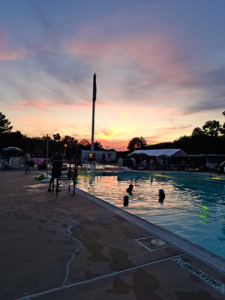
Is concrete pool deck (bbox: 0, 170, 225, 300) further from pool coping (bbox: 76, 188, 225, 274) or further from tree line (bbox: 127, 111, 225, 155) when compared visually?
tree line (bbox: 127, 111, 225, 155)

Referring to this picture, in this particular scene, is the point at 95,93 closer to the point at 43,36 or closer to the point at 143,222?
the point at 43,36


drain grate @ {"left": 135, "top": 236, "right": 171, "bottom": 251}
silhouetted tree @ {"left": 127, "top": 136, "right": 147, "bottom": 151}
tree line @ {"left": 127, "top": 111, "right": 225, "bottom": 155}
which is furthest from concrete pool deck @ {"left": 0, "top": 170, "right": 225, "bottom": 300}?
silhouetted tree @ {"left": 127, "top": 136, "right": 147, "bottom": 151}

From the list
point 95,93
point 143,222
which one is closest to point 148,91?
point 95,93

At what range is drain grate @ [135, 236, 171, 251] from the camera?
3.22 meters

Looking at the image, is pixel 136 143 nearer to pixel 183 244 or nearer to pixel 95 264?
pixel 183 244

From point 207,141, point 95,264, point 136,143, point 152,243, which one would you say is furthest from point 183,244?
point 136,143

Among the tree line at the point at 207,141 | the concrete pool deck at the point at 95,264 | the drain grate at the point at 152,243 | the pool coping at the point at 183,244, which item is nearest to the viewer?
the concrete pool deck at the point at 95,264

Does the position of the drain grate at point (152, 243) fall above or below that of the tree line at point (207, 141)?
below

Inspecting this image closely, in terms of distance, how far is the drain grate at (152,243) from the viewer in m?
3.22

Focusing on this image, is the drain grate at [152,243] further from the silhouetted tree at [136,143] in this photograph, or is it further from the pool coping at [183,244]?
the silhouetted tree at [136,143]

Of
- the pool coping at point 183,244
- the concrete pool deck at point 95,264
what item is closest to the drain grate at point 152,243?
the concrete pool deck at point 95,264

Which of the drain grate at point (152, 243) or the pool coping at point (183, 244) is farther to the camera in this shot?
the drain grate at point (152, 243)

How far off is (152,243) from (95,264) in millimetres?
1238

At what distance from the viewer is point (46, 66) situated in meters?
16.9
